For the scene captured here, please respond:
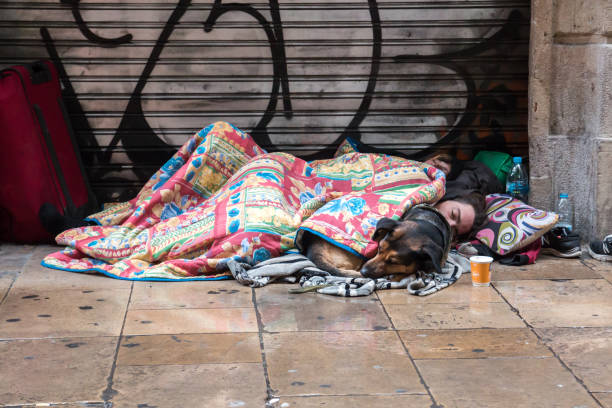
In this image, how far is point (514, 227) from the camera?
5219mm

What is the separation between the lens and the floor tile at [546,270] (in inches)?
193

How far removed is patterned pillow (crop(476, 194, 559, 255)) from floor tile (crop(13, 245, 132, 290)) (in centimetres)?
246

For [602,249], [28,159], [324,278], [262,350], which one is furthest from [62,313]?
[602,249]

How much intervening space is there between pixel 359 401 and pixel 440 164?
3.51 meters

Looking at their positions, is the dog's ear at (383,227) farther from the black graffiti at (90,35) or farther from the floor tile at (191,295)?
the black graffiti at (90,35)

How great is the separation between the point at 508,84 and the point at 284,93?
1918 millimetres

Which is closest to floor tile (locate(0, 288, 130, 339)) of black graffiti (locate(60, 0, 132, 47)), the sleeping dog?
the sleeping dog

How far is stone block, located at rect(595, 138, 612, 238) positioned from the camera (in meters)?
5.43

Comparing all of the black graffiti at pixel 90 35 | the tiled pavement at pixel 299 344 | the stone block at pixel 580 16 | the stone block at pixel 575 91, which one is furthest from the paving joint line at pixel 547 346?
the black graffiti at pixel 90 35

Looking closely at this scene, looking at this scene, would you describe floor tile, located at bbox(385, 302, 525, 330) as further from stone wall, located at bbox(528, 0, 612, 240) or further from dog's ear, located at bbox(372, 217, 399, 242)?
stone wall, located at bbox(528, 0, 612, 240)

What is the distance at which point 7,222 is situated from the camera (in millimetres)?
5609

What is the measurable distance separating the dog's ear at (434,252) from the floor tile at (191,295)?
3.54 ft

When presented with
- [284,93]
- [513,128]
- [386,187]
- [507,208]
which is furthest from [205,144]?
[513,128]

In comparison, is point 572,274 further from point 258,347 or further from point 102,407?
point 102,407
